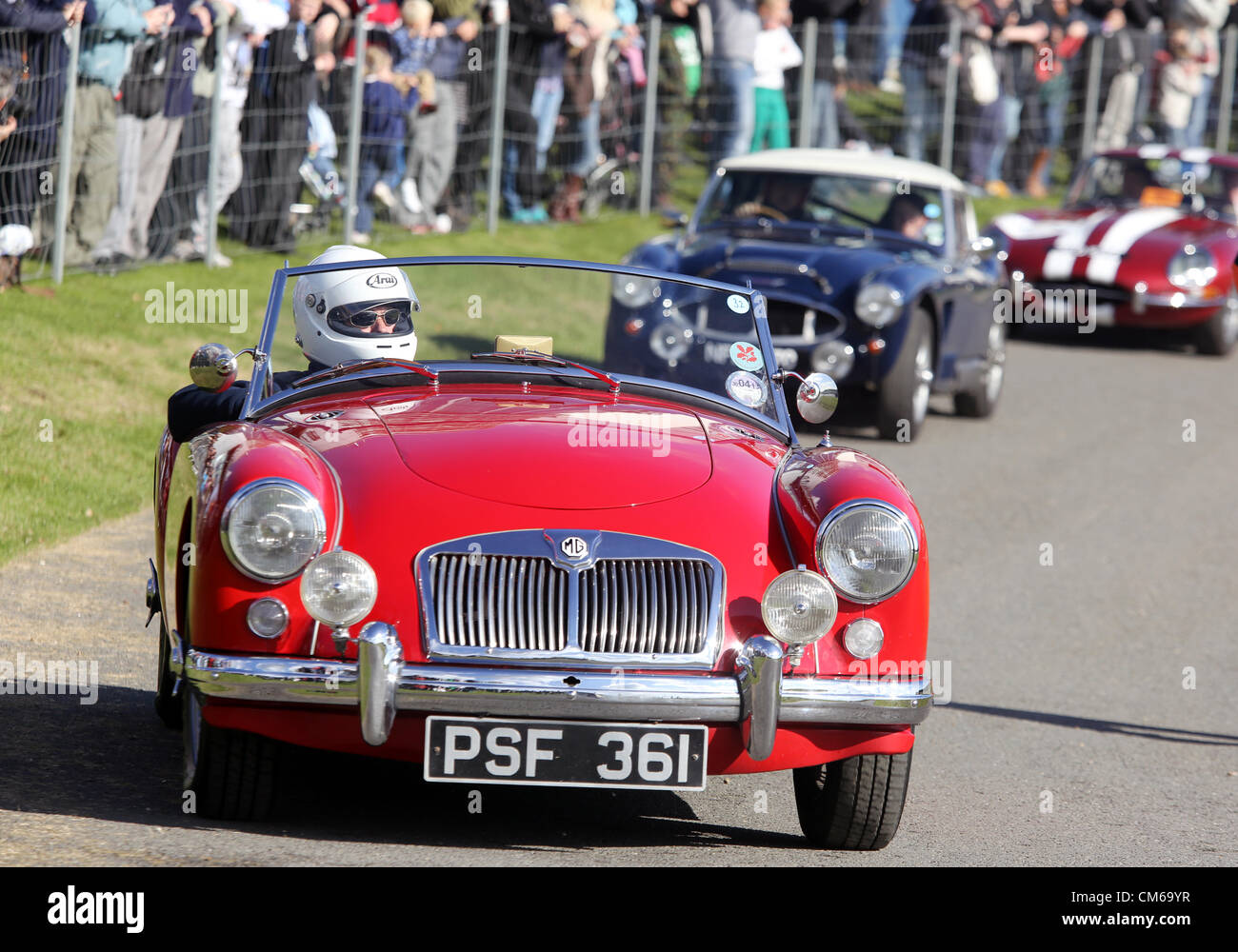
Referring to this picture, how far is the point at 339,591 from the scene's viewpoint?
14.4 ft

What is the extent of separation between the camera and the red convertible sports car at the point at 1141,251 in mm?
15188

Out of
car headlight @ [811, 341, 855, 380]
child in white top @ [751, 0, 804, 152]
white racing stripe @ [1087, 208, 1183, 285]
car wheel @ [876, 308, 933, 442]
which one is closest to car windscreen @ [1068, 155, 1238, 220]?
white racing stripe @ [1087, 208, 1183, 285]

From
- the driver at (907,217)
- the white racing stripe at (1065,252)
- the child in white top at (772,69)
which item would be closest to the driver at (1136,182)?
the white racing stripe at (1065,252)

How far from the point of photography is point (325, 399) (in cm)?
528

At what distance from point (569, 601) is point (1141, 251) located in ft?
38.7

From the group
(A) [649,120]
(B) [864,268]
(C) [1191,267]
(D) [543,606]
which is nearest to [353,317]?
(D) [543,606]

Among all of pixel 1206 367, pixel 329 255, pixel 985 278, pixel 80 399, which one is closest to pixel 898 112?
pixel 1206 367

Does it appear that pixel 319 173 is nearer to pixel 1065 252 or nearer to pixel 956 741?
pixel 1065 252

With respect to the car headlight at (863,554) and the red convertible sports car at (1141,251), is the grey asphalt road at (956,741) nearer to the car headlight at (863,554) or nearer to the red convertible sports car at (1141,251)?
the car headlight at (863,554)

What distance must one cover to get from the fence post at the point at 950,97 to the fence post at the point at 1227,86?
5.09m

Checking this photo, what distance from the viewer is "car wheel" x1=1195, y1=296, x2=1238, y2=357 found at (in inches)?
620

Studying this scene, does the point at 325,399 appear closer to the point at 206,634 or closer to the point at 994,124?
the point at 206,634

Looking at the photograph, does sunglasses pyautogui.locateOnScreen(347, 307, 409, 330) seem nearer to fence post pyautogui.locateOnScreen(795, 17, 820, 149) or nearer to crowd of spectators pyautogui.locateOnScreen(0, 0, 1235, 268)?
crowd of spectators pyautogui.locateOnScreen(0, 0, 1235, 268)

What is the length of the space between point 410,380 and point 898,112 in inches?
659
